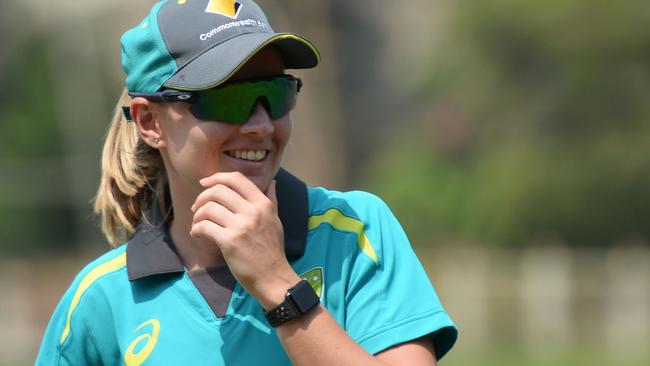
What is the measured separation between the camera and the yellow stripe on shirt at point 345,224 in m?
3.59

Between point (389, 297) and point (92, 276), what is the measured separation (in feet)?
3.08

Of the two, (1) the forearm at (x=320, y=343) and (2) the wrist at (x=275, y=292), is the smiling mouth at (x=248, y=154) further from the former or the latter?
(1) the forearm at (x=320, y=343)

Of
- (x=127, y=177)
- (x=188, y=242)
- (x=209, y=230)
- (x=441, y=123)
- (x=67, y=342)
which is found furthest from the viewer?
(x=441, y=123)

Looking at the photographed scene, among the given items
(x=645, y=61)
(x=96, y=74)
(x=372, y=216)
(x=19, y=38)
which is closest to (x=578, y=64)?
(x=645, y=61)

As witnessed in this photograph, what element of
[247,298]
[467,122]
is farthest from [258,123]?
[467,122]

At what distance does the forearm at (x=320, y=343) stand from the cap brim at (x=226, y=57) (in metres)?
0.73

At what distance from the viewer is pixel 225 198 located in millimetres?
3396

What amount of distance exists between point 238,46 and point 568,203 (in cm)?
2560

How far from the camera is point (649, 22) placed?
26453mm

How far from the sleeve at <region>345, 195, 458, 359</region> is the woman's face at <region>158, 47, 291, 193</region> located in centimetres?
35

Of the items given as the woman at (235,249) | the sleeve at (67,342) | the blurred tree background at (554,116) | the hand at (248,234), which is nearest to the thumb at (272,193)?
the woman at (235,249)

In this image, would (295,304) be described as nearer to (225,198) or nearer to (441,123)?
(225,198)

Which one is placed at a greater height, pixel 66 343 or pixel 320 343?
pixel 320 343

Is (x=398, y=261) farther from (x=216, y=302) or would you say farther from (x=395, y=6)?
(x=395, y=6)
